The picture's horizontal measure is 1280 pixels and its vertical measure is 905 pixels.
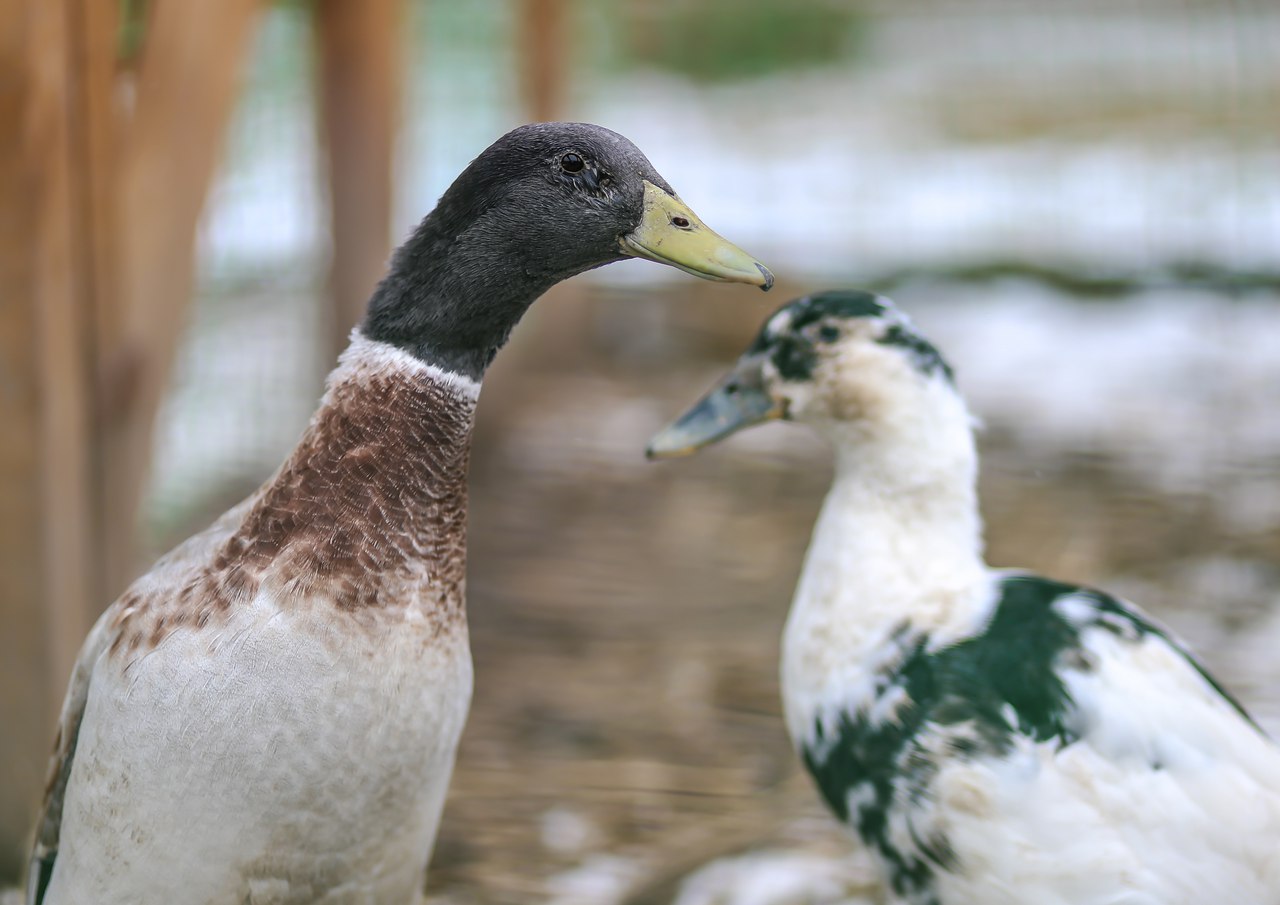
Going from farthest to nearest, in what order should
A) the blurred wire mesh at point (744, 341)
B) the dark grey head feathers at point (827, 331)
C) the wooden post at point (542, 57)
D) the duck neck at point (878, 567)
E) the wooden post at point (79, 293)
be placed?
the wooden post at point (542, 57) < the blurred wire mesh at point (744, 341) < the wooden post at point (79, 293) < the dark grey head feathers at point (827, 331) < the duck neck at point (878, 567)

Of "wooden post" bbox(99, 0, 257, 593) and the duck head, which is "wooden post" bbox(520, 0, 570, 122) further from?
the duck head

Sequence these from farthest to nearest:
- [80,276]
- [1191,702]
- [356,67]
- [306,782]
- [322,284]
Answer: [322,284]
[356,67]
[80,276]
[1191,702]
[306,782]

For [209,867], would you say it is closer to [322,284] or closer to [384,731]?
[384,731]

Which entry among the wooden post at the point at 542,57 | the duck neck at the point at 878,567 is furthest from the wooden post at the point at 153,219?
the wooden post at the point at 542,57

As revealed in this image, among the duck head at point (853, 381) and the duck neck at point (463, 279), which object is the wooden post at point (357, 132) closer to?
the duck head at point (853, 381)

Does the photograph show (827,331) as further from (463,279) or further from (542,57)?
(542,57)

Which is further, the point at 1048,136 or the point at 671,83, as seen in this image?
the point at 671,83

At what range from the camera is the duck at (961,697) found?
187 centimetres

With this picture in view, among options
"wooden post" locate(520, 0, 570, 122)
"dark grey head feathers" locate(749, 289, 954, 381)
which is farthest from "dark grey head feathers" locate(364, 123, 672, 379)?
"wooden post" locate(520, 0, 570, 122)

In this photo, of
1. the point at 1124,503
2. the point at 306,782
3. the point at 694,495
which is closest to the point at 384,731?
the point at 306,782

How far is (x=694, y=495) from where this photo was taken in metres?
4.48

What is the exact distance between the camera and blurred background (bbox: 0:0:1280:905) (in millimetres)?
2484

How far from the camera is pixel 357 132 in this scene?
3783mm

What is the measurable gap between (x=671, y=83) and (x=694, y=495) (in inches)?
161
